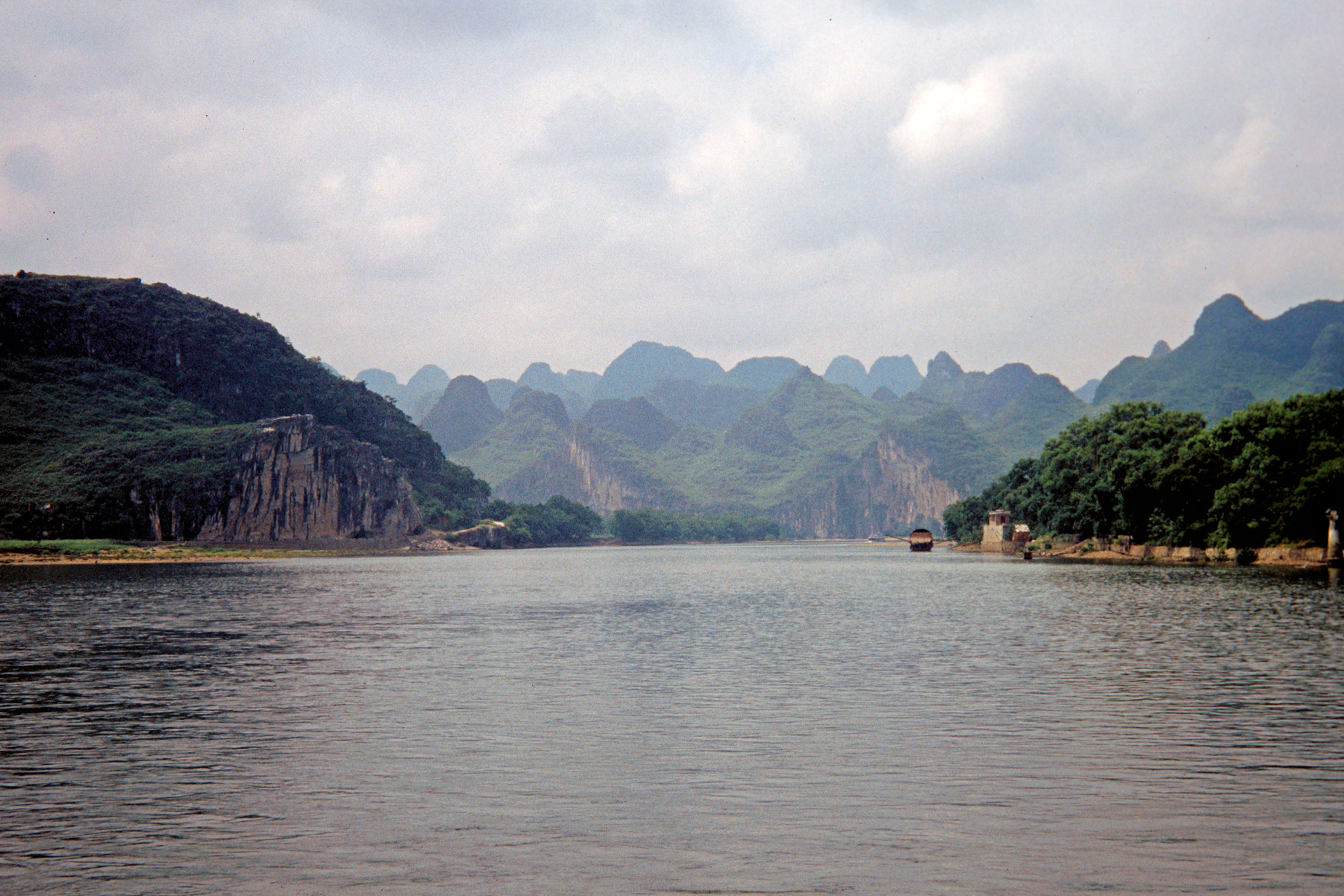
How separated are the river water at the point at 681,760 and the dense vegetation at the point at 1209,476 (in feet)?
230

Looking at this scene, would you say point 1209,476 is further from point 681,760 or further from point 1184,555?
point 681,760

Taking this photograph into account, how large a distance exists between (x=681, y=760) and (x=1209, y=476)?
12823 cm

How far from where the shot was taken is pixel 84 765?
25578 millimetres

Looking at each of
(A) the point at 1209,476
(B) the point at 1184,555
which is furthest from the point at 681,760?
(B) the point at 1184,555

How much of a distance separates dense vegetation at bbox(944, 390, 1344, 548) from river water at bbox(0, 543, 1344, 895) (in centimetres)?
7013

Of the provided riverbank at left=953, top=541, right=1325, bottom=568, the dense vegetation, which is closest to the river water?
the dense vegetation

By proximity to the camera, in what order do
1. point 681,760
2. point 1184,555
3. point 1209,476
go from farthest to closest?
point 1184,555 → point 1209,476 → point 681,760

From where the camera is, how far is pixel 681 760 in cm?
2511

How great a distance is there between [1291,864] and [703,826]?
29.8ft

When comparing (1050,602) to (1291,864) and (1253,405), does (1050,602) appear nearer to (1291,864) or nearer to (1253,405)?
(1291,864)

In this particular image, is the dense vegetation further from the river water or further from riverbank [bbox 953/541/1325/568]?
the river water

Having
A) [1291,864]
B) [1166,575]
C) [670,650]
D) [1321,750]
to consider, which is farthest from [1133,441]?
[1291,864]

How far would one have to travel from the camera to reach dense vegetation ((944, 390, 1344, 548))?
12144 centimetres

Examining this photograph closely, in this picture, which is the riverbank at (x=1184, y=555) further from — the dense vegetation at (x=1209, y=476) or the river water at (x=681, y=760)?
the river water at (x=681, y=760)
